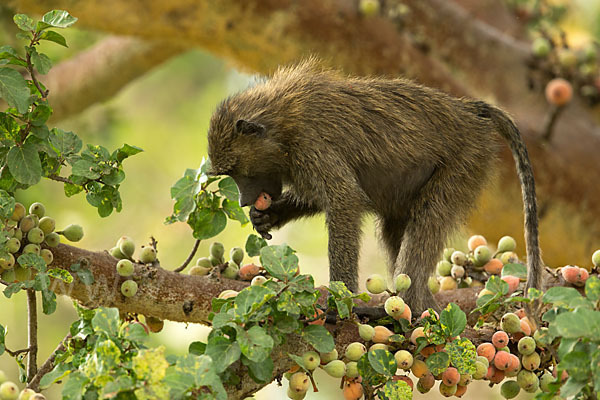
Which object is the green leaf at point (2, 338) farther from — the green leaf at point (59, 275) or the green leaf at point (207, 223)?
the green leaf at point (207, 223)

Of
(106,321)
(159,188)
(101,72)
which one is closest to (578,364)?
(106,321)

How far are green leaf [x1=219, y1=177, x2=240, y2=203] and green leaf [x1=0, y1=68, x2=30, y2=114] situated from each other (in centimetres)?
59

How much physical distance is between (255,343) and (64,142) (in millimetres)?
793

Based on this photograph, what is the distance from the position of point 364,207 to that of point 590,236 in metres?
2.21

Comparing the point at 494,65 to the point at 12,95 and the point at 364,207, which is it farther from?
the point at 12,95

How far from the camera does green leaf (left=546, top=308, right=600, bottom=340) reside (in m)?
1.32

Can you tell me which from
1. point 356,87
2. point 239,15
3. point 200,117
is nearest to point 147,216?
point 200,117

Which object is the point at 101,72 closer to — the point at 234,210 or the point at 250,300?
the point at 234,210

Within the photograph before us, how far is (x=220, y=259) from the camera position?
229 cm

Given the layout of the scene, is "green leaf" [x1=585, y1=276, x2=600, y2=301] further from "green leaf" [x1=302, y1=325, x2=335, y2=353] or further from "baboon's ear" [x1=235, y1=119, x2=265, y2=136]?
"baboon's ear" [x1=235, y1=119, x2=265, y2=136]

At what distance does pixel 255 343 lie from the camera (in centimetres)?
153

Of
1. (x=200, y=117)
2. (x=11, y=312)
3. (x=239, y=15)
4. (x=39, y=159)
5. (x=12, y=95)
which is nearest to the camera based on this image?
(x=12, y=95)

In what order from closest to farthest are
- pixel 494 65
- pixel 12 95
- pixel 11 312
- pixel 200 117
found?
1. pixel 12 95
2. pixel 494 65
3. pixel 11 312
4. pixel 200 117

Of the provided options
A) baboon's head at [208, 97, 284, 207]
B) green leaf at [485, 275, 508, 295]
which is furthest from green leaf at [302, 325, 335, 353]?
baboon's head at [208, 97, 284, 207]
